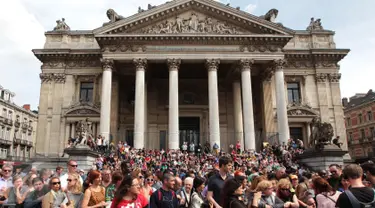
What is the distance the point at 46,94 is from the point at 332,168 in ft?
93.5

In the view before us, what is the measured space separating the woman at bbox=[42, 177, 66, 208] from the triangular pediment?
2327 centimetres

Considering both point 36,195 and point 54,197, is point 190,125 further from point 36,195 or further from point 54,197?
point 54,197

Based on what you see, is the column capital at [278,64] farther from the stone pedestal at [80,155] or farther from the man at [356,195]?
the man at [356,195]

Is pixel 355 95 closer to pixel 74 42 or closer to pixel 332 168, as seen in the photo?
pixel 74 42

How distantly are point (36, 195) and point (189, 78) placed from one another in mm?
28520

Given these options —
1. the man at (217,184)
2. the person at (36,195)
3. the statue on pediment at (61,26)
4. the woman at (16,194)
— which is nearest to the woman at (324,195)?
the man at (217,184)

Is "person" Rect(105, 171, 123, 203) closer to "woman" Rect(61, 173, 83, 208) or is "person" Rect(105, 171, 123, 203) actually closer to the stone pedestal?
"woman" Rect(61, 173, 83, 208)

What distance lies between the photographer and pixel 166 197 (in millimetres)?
5812

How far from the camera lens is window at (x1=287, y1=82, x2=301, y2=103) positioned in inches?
1244

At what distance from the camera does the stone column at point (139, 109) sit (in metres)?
25.8

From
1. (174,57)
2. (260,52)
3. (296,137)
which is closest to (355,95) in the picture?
(296,137)

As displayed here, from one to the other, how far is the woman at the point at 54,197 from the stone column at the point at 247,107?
21.3 metres

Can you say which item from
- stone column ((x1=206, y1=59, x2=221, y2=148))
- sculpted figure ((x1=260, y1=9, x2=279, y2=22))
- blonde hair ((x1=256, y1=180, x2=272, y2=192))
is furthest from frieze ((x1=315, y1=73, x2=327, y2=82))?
blonde hair ((x1=256, y1=180, x2=272, y2=192))

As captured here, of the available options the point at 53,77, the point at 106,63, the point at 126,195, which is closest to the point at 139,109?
the point at 106,63
